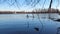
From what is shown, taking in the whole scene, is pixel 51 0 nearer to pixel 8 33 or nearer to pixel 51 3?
pixel 51 3

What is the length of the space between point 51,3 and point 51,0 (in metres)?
0.31

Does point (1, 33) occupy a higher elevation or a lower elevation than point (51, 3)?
lower

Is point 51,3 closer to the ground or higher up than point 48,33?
higher up

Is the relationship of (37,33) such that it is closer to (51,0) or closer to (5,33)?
(5,33)

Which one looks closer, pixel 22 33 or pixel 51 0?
pixel 51 0

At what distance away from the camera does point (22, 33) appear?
51.8 feet

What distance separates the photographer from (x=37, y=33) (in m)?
15.2

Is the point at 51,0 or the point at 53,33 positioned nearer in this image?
the point at 51,0

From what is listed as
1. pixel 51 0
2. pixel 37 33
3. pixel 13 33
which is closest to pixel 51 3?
pixel 51 0

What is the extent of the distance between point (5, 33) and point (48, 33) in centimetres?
486

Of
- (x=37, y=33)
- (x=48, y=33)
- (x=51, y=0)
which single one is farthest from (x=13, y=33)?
(x=51, y=0)

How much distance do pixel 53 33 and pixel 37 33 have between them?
5.82 ft

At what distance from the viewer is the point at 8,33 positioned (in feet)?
52.4

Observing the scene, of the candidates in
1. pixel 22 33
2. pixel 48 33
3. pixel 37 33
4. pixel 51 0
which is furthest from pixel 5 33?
pixel 51 0
